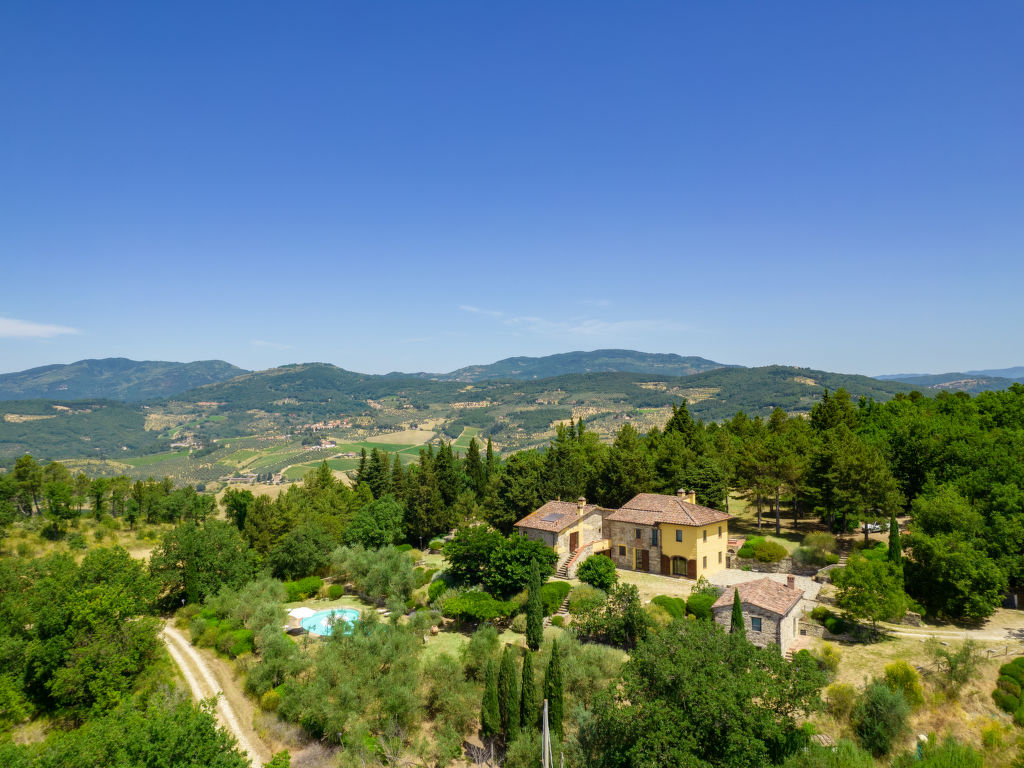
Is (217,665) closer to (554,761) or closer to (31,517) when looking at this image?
(554,761)

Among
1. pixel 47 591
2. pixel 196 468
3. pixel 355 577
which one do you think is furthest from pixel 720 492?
pixel 196 468

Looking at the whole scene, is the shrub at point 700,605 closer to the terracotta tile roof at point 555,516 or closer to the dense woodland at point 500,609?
the dense woodland at point 500,609

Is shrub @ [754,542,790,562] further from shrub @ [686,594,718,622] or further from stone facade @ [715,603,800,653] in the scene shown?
stone facade @ [715,603,800,653]

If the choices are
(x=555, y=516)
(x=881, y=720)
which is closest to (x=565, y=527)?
(x=555, y=516)

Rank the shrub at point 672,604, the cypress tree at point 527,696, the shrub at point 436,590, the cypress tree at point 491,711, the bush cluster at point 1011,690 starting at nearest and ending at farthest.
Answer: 1. the bush cluster at point 1011,690
2. the cypress tree at point 527,696
3. the cypress tree at point 491,711
4. the shrub at point 672,604
5. the shrub at point 436,590

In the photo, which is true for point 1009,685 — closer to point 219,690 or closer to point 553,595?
point 553,595

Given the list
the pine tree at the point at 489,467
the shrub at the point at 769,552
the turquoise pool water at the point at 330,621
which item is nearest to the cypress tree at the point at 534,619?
the turquoise pool water at the point at 330,621
